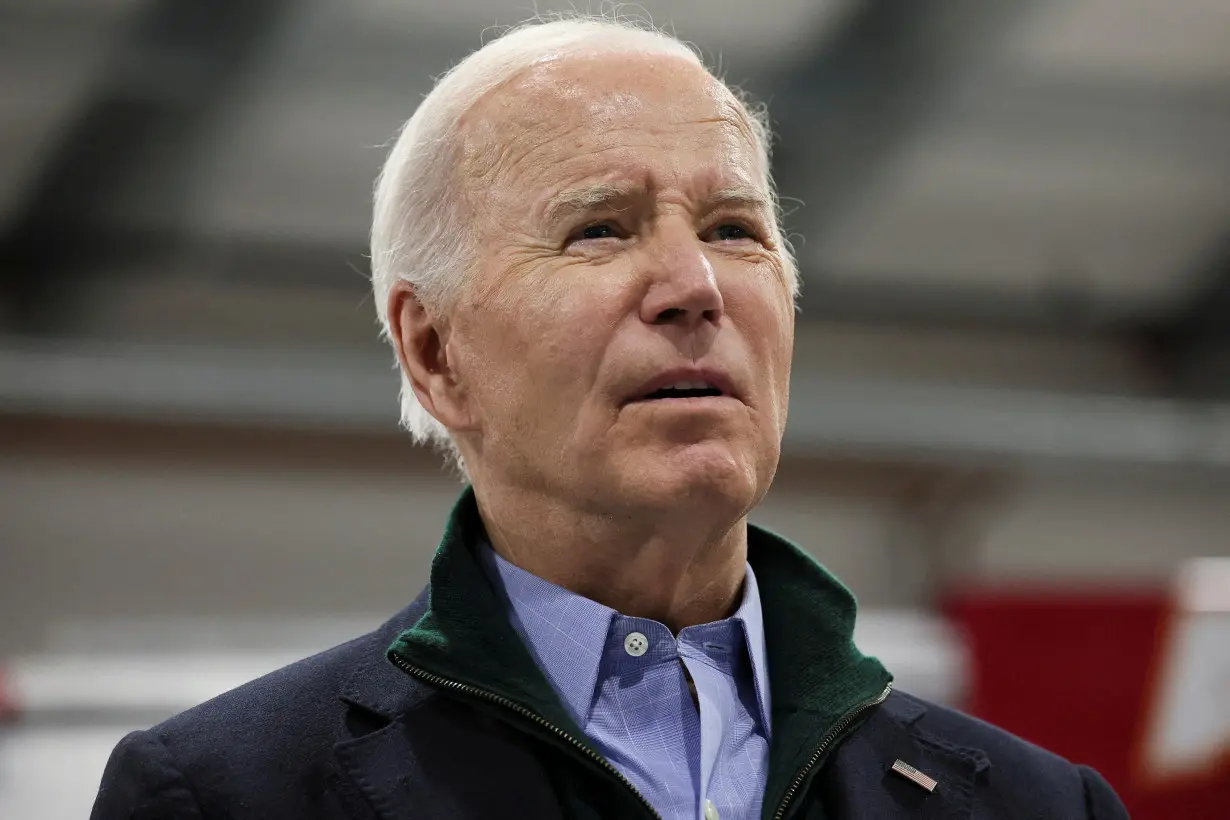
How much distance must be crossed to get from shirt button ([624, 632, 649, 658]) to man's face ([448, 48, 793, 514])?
0.16 meters

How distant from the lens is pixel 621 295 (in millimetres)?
1679

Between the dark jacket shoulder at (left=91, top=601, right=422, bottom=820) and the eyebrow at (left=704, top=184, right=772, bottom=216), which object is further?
the eyebrow at (left=704, top=184, right=772, bottom=216)

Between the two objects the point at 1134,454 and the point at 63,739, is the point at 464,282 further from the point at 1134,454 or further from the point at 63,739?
the point at 1134,454

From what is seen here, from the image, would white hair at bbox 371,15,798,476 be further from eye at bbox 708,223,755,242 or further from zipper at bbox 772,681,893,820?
zipper at bbox 772,681,893,820

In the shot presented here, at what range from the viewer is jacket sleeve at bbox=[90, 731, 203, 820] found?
1.55 meters

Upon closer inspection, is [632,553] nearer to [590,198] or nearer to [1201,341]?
[590,198]

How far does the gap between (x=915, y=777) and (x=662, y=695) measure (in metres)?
0.35

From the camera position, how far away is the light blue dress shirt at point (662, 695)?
63.8 inches

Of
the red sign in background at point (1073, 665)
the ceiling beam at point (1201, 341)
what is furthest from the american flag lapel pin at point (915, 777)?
the ceiling beam at point (1201, 341)

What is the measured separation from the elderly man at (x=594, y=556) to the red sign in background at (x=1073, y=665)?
2.26 meters

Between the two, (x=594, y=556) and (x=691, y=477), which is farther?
(x=594, y=556)

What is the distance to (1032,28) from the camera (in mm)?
4805

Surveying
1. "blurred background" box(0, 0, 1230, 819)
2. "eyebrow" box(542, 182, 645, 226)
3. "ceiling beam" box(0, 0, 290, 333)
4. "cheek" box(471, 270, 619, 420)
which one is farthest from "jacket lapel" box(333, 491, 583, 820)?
"ceiling beam" box(0, 0, 290, 333)

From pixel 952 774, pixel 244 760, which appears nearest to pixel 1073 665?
pixel 952 774
